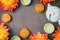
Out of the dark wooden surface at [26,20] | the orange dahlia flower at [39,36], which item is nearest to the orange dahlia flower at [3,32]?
the dark wooden surface at [26,20]

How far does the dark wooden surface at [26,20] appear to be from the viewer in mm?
1064

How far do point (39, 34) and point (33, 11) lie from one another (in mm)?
160

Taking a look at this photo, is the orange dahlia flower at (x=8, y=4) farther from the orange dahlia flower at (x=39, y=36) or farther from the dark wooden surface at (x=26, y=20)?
A: the orange dahlia flower at (x=39, y=36)

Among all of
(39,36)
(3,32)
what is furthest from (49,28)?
(3,32)

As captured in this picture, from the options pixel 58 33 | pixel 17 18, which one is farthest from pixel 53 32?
pixel 17 18

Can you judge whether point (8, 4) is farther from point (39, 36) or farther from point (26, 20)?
point (39, 36)

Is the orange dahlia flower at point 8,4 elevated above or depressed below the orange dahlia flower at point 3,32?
above

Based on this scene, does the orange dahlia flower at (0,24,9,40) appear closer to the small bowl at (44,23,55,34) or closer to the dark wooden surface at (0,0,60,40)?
the dark wooden surface at (0,0,60,40)

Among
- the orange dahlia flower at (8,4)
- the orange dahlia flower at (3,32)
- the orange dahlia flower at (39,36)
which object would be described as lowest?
the orange dahlia flower at (39,36)

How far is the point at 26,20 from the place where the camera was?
107cm

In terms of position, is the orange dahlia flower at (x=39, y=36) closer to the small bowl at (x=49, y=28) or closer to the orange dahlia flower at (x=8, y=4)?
the small bowl at (x=49, y=28)

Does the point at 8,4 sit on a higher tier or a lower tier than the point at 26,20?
higher

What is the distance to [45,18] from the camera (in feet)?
3.52

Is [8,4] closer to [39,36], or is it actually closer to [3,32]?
[3,32]
